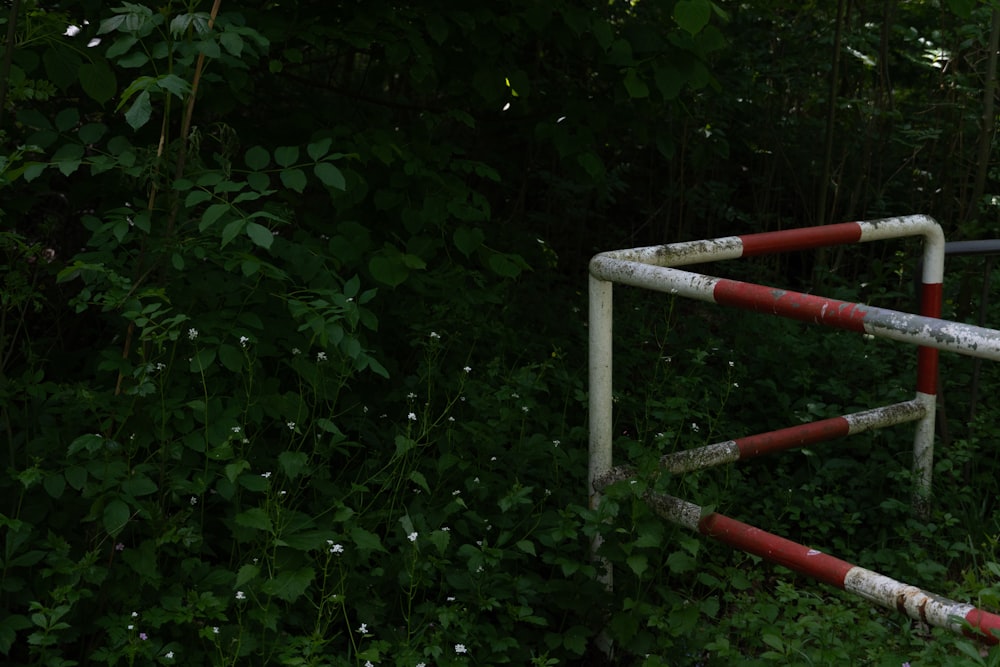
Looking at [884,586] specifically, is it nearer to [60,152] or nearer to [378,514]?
[378,514]

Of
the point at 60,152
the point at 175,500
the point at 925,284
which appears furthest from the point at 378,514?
the point at 925,284

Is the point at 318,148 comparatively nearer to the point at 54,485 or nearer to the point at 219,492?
the point at 219,492

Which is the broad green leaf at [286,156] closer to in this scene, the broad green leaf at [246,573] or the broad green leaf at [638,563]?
the broad green leaf at [246,573]

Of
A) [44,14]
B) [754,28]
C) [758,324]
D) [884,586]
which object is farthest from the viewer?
[754,28]

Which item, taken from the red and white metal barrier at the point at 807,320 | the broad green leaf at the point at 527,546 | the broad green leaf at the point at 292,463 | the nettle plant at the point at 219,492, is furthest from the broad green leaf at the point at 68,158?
the broad green leaf at the point at 527,546

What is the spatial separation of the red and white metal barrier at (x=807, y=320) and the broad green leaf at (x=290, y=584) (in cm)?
78

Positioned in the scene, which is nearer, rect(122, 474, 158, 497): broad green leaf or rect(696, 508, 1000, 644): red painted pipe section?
rect(696, 508, 1000, 644): red painted pipe section

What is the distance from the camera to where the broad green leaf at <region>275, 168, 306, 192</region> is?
8.46 ft

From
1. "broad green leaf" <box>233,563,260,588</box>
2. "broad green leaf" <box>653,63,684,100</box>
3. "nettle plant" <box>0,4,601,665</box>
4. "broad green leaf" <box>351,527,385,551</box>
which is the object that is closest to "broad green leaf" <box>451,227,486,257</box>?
"nettle plant" <box>0,4,601,665</box>

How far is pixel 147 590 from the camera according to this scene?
2.58 meters

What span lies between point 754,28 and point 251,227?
4761 mm

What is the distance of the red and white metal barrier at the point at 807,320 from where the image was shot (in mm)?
2162

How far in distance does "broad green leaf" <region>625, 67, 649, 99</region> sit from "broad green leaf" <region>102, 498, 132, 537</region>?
205 centimetres

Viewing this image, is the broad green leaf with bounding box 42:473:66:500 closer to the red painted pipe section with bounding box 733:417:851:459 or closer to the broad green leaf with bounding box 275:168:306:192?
the broad green leaf with bounding box 275:168:306:192
